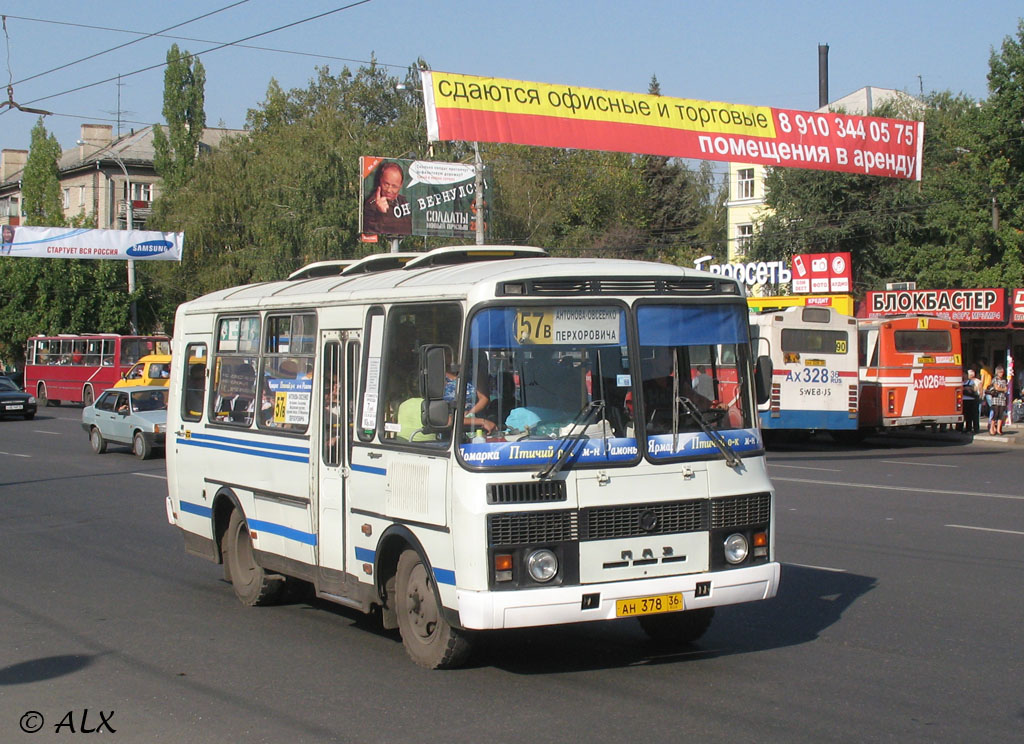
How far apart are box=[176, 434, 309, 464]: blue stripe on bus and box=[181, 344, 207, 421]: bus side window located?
0.20 meters

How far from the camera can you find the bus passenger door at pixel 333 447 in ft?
26.9

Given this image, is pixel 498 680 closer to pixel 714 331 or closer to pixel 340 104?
pixel 714 331

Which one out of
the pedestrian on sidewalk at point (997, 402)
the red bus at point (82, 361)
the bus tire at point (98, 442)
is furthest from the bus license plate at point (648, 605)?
the red bus at point (82, 361)

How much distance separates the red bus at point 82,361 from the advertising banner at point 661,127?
31.5 meters

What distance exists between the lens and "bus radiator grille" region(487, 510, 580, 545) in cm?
667

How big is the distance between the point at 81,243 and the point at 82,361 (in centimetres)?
663

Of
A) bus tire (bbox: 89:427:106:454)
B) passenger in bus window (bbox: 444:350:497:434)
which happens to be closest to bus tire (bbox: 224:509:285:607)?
passenger in bus window (bbox: 444:350:497:434)

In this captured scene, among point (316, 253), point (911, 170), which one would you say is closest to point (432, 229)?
point (316, 253)

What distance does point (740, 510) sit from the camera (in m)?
7.31

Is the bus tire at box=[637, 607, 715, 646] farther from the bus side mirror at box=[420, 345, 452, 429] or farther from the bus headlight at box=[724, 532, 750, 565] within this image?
the bus side mirror at box=[420, 345, 452, 429]

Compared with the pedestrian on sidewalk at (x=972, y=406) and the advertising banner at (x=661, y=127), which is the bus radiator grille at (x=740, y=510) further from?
the pedestrian on sidewalk at (x=972, y=406)

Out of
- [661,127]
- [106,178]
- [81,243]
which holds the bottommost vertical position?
[661,127]

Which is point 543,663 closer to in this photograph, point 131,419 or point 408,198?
point 131,419

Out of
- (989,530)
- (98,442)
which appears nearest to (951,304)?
(989,530)
